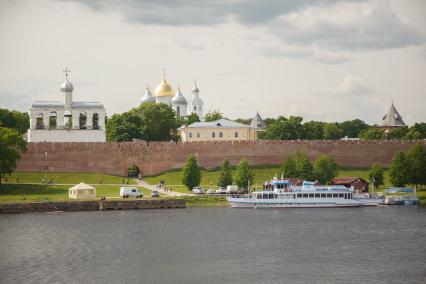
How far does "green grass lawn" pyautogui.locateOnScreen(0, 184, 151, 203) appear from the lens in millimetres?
65000

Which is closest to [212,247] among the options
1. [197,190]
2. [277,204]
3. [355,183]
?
[277,204]

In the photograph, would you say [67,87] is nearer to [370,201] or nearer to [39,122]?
[39,122]

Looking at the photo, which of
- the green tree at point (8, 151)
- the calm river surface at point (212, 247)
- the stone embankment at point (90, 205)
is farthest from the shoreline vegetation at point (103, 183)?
the calm river surface at point (212, 247)

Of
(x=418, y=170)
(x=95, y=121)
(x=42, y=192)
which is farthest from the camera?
(x=95, y=121)

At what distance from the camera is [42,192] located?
227ft

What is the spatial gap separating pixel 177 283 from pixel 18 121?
2627 inches

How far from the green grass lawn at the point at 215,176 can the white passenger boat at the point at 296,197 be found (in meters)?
10.4

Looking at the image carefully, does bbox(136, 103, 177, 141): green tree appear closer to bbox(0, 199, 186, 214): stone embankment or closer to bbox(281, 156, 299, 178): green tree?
bbox(281, 156, 299, 178): green tree

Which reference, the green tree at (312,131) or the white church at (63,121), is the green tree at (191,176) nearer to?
the white church at (63,121)

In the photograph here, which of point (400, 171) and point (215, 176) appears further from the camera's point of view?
point (215, 176)

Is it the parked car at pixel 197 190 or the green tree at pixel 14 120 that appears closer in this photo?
the parked car at pixel 197 190

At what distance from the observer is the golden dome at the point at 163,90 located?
12900 cm

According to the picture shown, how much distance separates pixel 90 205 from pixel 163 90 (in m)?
68.5

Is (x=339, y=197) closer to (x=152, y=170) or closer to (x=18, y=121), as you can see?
(x=152, y=170)
